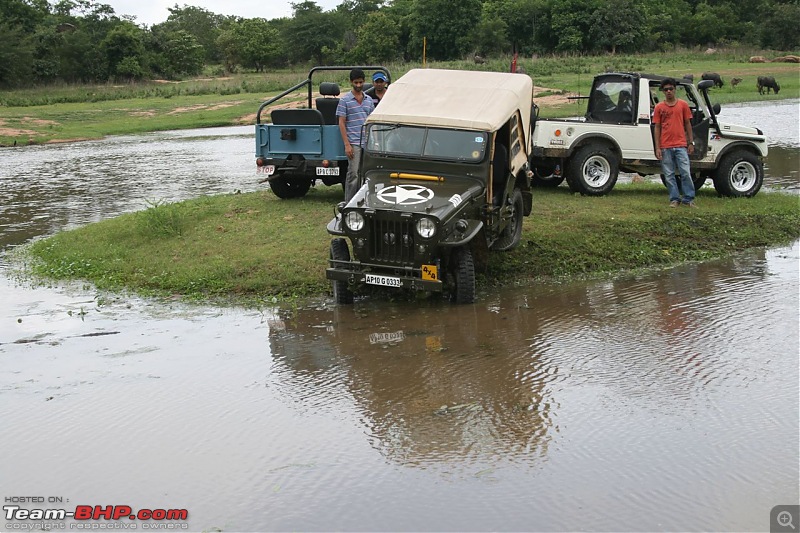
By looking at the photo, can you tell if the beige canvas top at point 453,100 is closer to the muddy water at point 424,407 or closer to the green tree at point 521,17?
the muddy water at point 424,407

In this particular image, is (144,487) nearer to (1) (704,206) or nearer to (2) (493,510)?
(2) (493,510)

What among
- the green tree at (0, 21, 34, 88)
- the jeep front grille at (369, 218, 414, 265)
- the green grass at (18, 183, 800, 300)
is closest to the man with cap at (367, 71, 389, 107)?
the green grass at (18, 183, 800, 300)

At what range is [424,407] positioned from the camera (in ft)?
22.8

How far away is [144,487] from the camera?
5.78 m

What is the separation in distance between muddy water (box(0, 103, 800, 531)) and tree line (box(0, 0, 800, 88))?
155 ft

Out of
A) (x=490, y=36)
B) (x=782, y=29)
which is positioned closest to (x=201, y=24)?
(x=490, y=36)

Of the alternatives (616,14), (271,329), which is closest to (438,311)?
(271,329)

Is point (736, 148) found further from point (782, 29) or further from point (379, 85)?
point (782, 29)

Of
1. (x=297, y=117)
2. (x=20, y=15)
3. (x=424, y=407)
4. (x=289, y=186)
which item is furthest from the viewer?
(x=20, y=15)

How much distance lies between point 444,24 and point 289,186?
4734cm

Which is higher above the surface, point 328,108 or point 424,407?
point 328,108

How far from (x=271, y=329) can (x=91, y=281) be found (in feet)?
10.7

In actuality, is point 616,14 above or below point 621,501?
above

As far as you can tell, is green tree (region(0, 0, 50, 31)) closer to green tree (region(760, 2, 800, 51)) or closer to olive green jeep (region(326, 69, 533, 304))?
green tree (region(760, 2, 800, 51))
